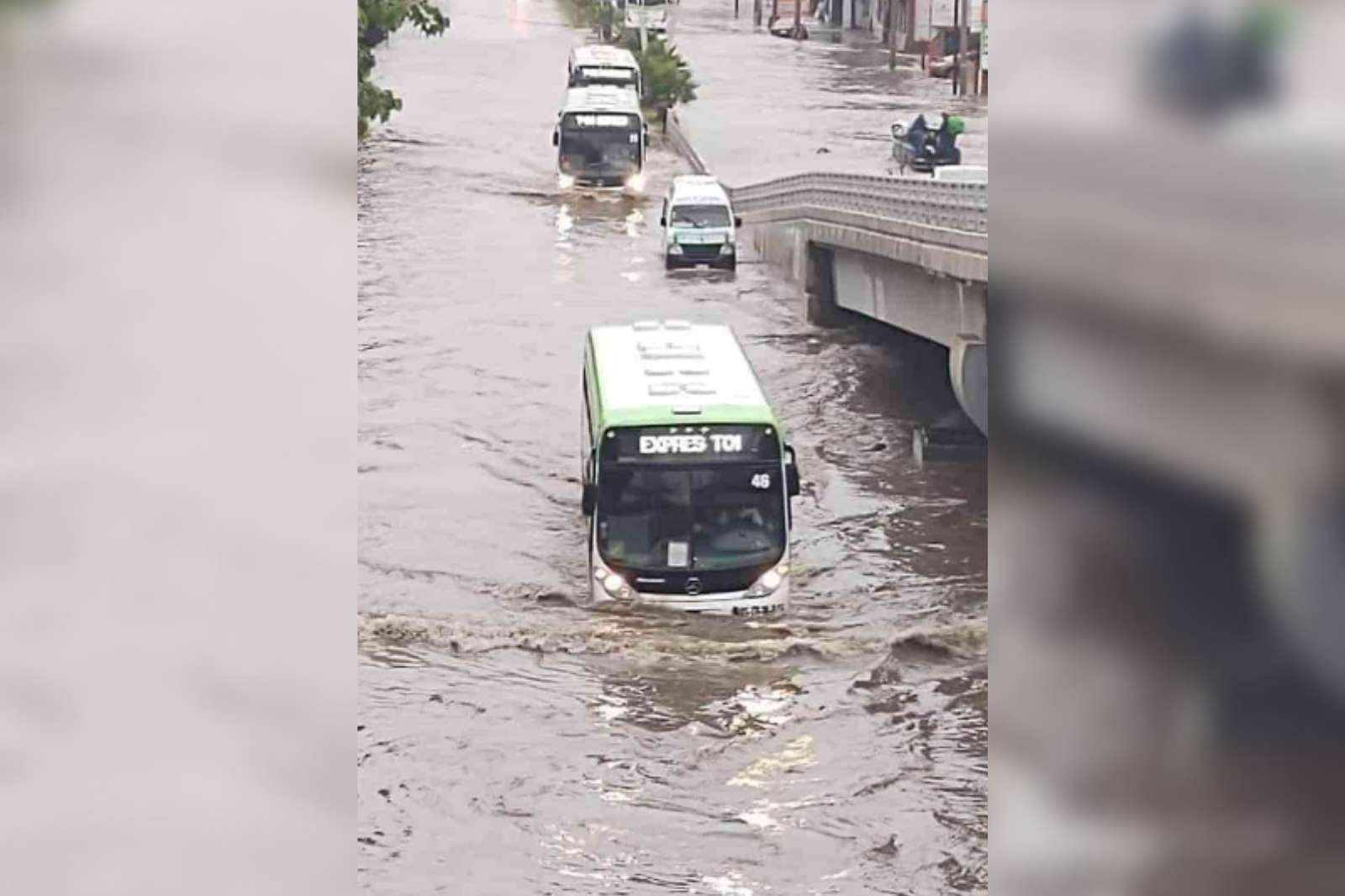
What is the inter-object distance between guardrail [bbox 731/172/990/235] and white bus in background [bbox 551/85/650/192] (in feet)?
10.5

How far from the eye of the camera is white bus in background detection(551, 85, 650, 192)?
1110 inches

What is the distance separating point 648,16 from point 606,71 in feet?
40.5

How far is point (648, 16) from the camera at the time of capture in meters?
46.9

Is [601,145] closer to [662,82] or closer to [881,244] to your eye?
[662,82]

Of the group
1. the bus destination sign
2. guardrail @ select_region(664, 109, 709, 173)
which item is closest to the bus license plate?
the bus destination sign

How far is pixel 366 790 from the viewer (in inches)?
316

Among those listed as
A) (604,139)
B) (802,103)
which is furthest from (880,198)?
(802,103)
